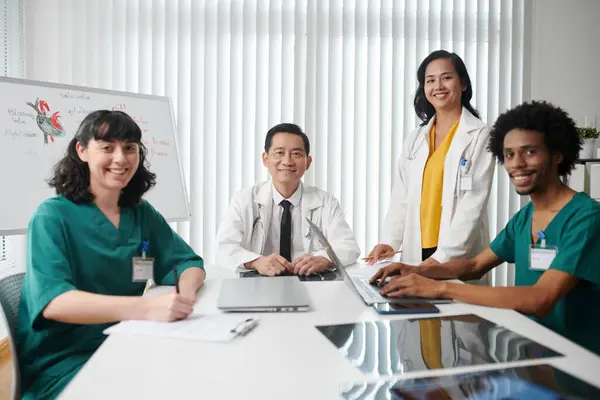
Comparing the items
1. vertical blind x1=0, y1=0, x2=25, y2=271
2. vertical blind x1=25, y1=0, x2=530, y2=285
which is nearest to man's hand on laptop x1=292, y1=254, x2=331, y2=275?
vertical blind x1=25, y1=0, x2=530, y2=285

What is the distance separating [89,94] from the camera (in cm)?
245

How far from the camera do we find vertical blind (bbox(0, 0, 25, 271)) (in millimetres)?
3025

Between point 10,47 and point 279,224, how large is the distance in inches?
87.4

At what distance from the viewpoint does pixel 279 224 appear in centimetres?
220

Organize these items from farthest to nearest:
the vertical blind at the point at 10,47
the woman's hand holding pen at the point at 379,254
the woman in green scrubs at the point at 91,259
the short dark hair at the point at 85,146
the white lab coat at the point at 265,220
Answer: the vertical blind at the point at 10,47, the white lab coat at the point at 265,220, the woman's hand holding pen at the point at 379,254, the short dark hair at the point at 85,146, the woman in green scrubs at the point at 91,259

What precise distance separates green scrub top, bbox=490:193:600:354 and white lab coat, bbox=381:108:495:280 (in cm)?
63

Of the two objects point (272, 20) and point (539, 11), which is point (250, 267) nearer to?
point (272, 20)

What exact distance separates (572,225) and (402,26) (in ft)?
8.32

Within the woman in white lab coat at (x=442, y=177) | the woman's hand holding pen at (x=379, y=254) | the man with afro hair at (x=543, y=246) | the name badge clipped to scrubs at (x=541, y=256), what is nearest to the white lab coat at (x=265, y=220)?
the woman's hand holding pen at (x=379, y=254)

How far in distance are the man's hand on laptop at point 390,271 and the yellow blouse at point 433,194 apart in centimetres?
69

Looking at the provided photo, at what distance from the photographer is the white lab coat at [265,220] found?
209 centimetres

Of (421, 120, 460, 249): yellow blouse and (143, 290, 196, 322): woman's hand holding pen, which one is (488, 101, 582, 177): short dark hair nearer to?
(421, 120, 460, 249): yellow blouse

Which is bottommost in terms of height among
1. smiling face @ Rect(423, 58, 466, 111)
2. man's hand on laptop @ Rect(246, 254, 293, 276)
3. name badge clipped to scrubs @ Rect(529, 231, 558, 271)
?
man's hand on laptop @ Rect(246, 254, 293, 276)

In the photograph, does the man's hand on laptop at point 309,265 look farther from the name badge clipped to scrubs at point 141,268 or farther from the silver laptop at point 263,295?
the name badge clipped to scrubs at point 141,268
